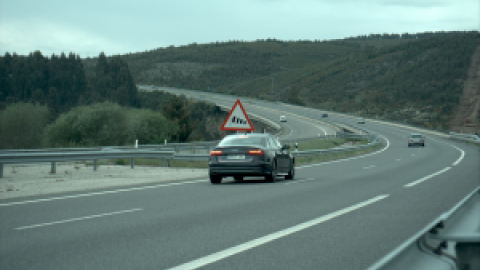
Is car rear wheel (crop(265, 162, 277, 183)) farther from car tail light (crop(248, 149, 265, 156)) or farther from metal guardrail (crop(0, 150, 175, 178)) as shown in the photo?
metal guardrail (crop(0, 150, 175, 178))

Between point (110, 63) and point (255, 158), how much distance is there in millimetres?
132435

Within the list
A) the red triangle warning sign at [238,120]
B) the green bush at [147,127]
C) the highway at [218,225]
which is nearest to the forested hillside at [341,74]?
the green bush at [147,127]

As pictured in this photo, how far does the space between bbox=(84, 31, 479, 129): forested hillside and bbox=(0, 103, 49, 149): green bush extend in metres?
64.5

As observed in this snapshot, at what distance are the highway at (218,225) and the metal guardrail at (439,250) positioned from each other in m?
2.19

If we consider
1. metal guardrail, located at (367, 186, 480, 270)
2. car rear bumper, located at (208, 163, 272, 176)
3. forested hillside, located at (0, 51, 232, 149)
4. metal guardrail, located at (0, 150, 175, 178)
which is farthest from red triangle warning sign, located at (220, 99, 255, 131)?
forested hillside, located at (0, 51, 232, 149)

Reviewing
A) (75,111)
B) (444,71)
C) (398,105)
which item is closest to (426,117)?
(398,105)

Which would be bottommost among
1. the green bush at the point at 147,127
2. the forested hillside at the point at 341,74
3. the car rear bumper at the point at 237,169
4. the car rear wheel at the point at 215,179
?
the green bush at the point at 147,127

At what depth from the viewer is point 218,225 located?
879cm

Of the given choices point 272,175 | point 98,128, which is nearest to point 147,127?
point 98,128

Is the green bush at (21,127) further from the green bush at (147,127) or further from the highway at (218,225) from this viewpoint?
the highway at (218,225)

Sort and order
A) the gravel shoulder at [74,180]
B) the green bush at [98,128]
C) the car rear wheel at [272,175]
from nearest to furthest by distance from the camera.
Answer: the gravel shoulder at [74,180]
the car rear wheel at [272,175]
the green bush at [98,128]

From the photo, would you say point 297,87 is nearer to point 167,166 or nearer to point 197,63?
point 197,63

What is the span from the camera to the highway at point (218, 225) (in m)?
6.32

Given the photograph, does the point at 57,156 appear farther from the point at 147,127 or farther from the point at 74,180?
the point at 147,127
